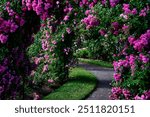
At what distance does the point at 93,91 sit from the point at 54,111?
8.19m

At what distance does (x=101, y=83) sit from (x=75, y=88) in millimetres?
2186

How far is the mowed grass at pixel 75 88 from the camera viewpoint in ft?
42.3

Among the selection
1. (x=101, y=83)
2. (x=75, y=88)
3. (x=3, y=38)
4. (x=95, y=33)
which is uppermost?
(x=95, y=33)

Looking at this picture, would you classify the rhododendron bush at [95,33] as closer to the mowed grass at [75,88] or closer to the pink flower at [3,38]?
the pink flower at [3,38]

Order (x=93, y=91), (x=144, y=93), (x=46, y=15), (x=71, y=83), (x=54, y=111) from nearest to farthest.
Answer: (x=54, y=111) < (x=144, y=93) < (x=46, y=15) < (x=93, y=91) < (x=71, y=83)

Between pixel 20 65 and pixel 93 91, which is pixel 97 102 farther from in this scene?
pixel 93 91

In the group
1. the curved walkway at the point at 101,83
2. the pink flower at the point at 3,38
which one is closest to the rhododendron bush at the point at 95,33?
the pink flower at the point at 3,38

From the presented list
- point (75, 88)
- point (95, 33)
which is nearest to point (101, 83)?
point (75, 88)

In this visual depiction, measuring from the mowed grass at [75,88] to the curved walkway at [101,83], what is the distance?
0.23 meters

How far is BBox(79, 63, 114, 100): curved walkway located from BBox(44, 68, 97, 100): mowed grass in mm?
232

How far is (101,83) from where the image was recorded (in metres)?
16.4

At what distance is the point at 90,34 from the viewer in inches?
295

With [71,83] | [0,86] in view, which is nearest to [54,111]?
[0,86]

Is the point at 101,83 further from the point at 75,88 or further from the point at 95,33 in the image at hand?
the point at 95,33
